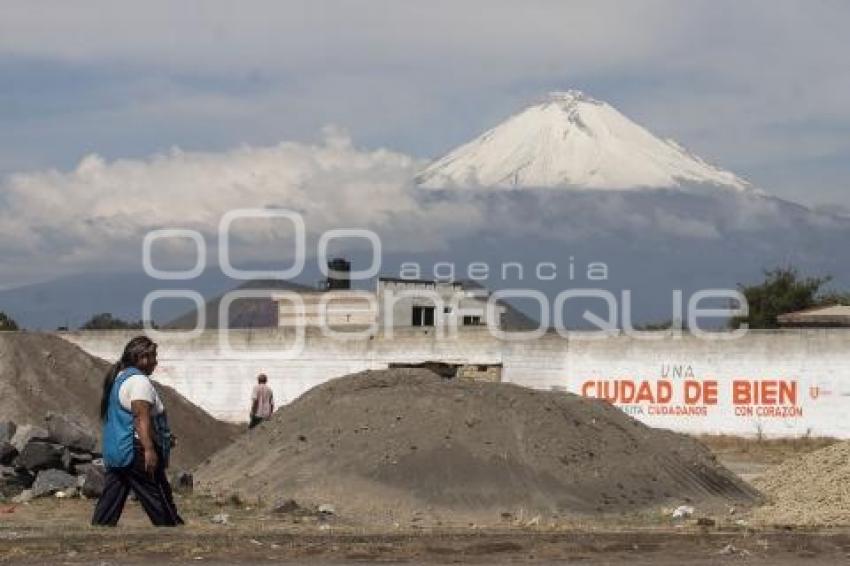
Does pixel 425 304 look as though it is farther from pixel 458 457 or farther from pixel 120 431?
pixel 120 431

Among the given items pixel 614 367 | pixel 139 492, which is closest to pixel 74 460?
pixel 139 492

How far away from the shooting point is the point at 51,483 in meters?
20.9

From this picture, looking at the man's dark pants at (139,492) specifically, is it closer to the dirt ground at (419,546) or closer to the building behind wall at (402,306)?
the dirt ground at (419,546)

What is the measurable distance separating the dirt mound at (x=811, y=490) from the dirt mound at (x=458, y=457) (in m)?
0.78

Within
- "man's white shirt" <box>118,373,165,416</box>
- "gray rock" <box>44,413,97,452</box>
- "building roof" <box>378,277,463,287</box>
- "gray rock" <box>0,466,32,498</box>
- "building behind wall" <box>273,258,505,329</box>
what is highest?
"building roof" <box>378,277,463,287</box>

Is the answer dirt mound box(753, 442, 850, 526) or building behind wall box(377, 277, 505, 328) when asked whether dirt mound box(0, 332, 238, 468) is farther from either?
building behind wall box(377, 277, 505, 328)

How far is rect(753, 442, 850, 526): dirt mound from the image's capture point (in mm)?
17906

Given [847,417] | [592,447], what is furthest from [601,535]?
[847,417]

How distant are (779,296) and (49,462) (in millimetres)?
72378

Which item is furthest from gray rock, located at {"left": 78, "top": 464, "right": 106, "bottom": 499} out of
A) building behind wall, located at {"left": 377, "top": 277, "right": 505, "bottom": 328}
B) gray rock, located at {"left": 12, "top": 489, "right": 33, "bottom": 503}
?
building behind wall, located at {"left": 377, "top": 277, "right": 505, "bottom": 328}

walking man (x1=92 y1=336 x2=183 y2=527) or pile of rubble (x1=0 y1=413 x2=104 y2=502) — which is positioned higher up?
walking man (x1=92 y1=336 x2=183 y2=527)

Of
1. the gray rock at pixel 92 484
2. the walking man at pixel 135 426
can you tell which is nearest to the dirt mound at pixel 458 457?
the gray rock at pixel 92 484

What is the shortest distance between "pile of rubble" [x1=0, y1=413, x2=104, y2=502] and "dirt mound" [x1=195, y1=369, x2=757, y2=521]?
5.58ft

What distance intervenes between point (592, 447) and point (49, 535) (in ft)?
33.0
